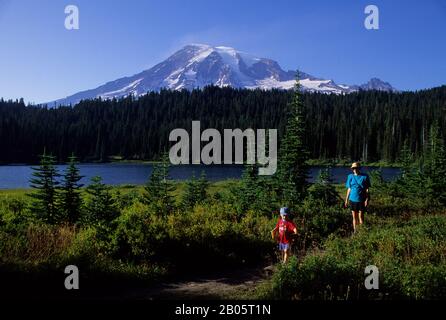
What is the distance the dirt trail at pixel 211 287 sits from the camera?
951 cm

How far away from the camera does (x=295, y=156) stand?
24531 millimetres

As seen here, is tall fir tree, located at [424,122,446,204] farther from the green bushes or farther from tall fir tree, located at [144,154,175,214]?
the green bushes

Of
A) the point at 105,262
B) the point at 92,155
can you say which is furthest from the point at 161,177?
the point at 92,155

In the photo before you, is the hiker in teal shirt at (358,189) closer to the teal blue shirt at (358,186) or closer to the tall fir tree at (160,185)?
the teal blue shirt at (358,186)

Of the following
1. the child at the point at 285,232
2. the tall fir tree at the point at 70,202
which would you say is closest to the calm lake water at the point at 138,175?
the tall fir tree at the point at 70,202

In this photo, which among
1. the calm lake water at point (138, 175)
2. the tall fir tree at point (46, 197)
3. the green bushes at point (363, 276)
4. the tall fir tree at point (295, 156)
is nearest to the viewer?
the green bushes at point (363, 276)

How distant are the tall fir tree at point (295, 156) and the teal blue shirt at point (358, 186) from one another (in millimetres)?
8004

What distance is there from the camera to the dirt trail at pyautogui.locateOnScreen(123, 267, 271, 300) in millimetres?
9508

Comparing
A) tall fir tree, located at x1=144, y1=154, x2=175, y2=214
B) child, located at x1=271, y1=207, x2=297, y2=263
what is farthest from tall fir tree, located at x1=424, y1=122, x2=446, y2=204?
child, located at x1=271, y1=207, x2=297, y2=263

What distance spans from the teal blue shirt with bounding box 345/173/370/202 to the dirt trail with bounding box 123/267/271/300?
5.52m

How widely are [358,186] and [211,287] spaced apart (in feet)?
25.4

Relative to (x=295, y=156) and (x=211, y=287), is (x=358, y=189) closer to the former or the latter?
(x=211, y=287)

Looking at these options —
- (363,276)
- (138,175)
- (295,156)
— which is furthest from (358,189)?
(138,175)

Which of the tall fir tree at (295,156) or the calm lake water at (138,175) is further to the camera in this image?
the calm lake water at (138,175)
